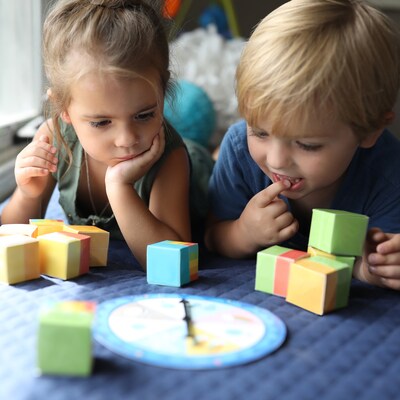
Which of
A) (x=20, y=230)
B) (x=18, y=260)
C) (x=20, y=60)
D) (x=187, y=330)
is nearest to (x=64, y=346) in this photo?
(x=187, y=330)

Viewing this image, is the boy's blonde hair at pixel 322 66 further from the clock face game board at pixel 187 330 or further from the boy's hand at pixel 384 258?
the clock face game board at pixel 187 330

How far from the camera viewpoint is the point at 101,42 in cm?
95

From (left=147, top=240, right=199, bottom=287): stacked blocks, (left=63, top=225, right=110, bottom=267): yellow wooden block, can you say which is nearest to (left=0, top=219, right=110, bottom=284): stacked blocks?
(left=63, top=225, right=110, bottom=267): yellow wooden block

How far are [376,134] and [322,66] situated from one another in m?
0.18

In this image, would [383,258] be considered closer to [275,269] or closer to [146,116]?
[275,269]

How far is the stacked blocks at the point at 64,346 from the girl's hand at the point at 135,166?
1.50 feet

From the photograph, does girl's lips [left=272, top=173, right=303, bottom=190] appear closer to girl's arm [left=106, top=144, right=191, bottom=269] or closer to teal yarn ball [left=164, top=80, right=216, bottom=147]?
girl's arm [left=106, top=144, right=191, bottom=269]

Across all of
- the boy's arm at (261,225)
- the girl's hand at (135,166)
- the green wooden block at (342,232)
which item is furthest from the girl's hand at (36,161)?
the green wooden block at (342,232)

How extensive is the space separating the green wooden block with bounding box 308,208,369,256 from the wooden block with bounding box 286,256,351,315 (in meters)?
0.03

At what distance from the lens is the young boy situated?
836 mm

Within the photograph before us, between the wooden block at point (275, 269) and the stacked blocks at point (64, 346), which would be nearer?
the stacked blocks at point (64, 346)

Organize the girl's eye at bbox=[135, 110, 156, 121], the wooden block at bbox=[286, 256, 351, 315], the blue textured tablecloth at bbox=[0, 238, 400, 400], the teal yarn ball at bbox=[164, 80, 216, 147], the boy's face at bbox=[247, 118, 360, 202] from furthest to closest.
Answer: the teal yarn ball at bbox=[164, 80, 216, 147] → the girl's eye at bbox=[135, 110, 156, 121] → the boy's face at bbox=[247, 118, 360, 202] → the wooden block at bbox=[286, 256, 351, 315] → the blue textured tablecloth at bbox=[0, 238, 400, 400]

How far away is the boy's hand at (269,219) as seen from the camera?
3.19 feet

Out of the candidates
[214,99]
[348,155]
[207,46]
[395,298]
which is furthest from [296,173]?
[207,46]
